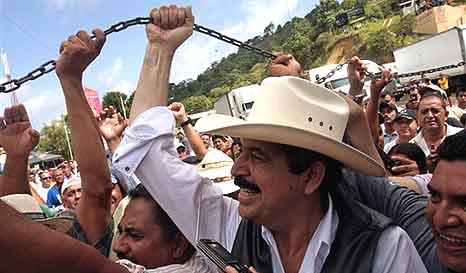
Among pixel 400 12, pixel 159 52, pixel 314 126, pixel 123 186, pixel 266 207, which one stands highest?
pixel 159 52

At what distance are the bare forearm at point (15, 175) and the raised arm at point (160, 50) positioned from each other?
105cm

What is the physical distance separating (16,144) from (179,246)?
1351 millimetres

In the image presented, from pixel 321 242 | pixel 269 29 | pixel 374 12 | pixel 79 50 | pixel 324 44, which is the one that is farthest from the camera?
pixel 269 29

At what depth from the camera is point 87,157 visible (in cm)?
235

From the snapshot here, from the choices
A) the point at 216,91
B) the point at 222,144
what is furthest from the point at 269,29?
the point at 222,144

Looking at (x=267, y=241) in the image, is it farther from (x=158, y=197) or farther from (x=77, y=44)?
(x=77, y=44)

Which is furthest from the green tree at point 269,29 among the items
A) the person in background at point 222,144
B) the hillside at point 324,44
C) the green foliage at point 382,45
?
the person in background at point 222,144

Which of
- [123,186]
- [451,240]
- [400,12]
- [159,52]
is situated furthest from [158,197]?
[400,12]

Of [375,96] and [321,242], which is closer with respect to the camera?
[321,242]

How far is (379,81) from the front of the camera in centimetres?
399

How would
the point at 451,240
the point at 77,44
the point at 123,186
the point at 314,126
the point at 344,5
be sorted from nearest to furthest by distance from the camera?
1. the point at 451,240
2. the point at 314,126
3. the point at 77,44
4. the point at 123,186
5. the point at 344,5

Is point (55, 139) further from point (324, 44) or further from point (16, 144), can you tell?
point (16, 144)

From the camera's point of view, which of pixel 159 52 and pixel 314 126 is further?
pixel 159 52

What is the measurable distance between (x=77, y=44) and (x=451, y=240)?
1.53 metres
